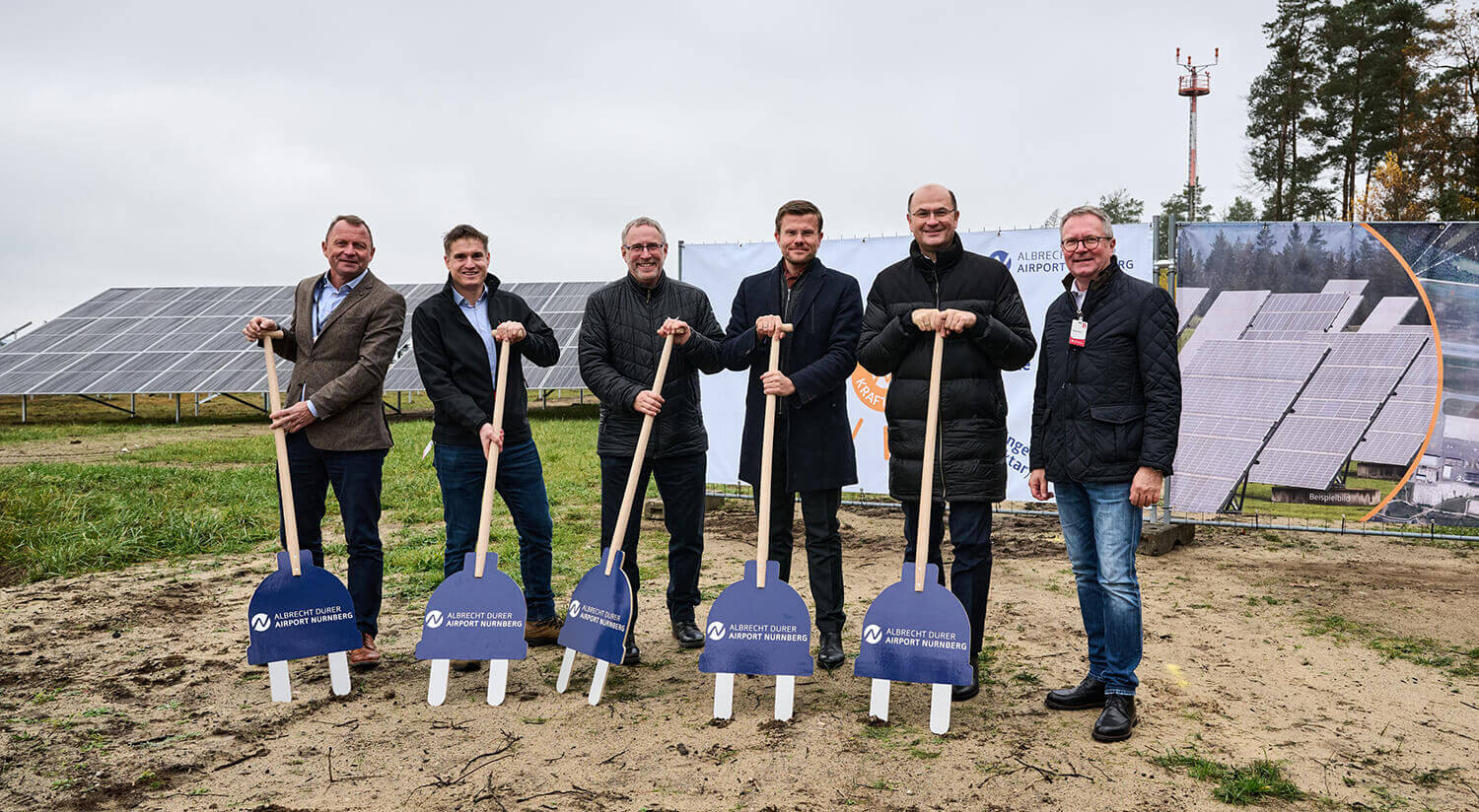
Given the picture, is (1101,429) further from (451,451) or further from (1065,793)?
(451,451)

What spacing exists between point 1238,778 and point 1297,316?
408cm

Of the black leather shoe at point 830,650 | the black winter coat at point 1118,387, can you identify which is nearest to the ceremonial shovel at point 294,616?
the black leather shoe at point 830,650

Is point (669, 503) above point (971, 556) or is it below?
above

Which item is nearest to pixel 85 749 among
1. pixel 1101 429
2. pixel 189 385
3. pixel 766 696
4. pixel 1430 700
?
pixel 766 696

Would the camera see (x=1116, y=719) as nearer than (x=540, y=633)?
Yes

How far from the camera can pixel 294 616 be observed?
155 inches

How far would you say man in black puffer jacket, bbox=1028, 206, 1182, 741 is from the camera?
348 centimetres

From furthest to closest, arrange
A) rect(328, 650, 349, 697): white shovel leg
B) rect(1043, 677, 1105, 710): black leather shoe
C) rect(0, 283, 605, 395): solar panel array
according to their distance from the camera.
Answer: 1. rect(0, 283, 605, 395): solar panel array
2. rect(328, 650, 349, 697): white shovel leg
3. rect(1043, 677, 1105, 710): black leather shoe

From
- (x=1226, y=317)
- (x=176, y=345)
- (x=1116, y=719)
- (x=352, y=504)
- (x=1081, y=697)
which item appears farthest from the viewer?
(x=176, y=345)

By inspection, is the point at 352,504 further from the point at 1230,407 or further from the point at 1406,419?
the point at 1406,419

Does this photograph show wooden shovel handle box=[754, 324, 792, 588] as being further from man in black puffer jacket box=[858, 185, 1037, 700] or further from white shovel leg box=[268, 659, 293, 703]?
white shovel leg box=[268, 659, 293, 703]

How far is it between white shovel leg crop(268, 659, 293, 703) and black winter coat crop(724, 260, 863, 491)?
206 centimetres

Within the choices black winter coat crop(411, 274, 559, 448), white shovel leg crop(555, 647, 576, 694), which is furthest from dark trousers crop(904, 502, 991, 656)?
black winter coat crop(411, 274, 559, 448)

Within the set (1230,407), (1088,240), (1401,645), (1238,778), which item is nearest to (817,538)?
(1088,240)
